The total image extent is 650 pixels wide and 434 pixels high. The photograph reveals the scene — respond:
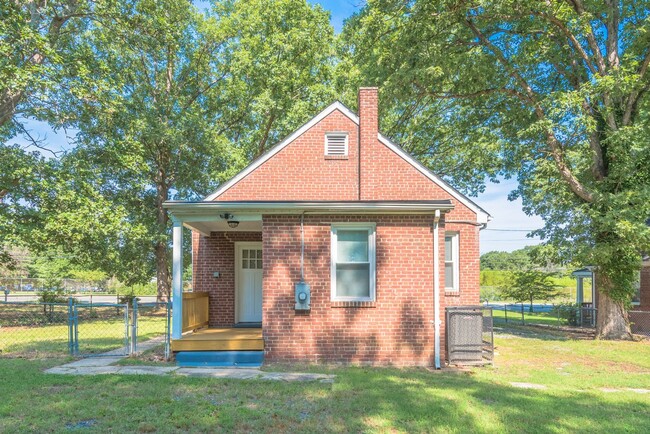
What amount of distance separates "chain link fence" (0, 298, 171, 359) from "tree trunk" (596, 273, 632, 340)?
12871 mm

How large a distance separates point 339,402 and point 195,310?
5.40m

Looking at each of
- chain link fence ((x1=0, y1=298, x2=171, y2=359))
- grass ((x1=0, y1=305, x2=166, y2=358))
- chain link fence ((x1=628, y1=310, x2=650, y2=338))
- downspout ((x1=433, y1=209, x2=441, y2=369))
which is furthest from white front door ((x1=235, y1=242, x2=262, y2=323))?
chain link fence ((x1=628, y1=310, x2=650, y2=338))

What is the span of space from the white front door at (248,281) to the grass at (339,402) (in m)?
3.87

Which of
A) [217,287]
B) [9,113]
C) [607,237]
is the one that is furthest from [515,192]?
[9,113]

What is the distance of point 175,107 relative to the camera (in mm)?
22469

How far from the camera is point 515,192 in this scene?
63.5 feet

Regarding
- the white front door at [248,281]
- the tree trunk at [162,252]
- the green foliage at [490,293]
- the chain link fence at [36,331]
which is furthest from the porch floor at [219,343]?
the green foliage at [490,293]

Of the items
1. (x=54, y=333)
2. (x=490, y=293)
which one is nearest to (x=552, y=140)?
(x=54, y=333)

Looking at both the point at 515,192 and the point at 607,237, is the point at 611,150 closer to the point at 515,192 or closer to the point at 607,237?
the point at 607,237

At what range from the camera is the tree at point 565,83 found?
11.8 m

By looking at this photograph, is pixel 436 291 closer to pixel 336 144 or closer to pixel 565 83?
pixel 336 144

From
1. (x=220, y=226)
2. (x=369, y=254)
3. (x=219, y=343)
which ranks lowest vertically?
(x=219, y=343)

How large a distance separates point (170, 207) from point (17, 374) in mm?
3815

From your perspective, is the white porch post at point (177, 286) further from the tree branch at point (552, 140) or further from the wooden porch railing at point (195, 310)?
the tree branch at point (552, 140)
